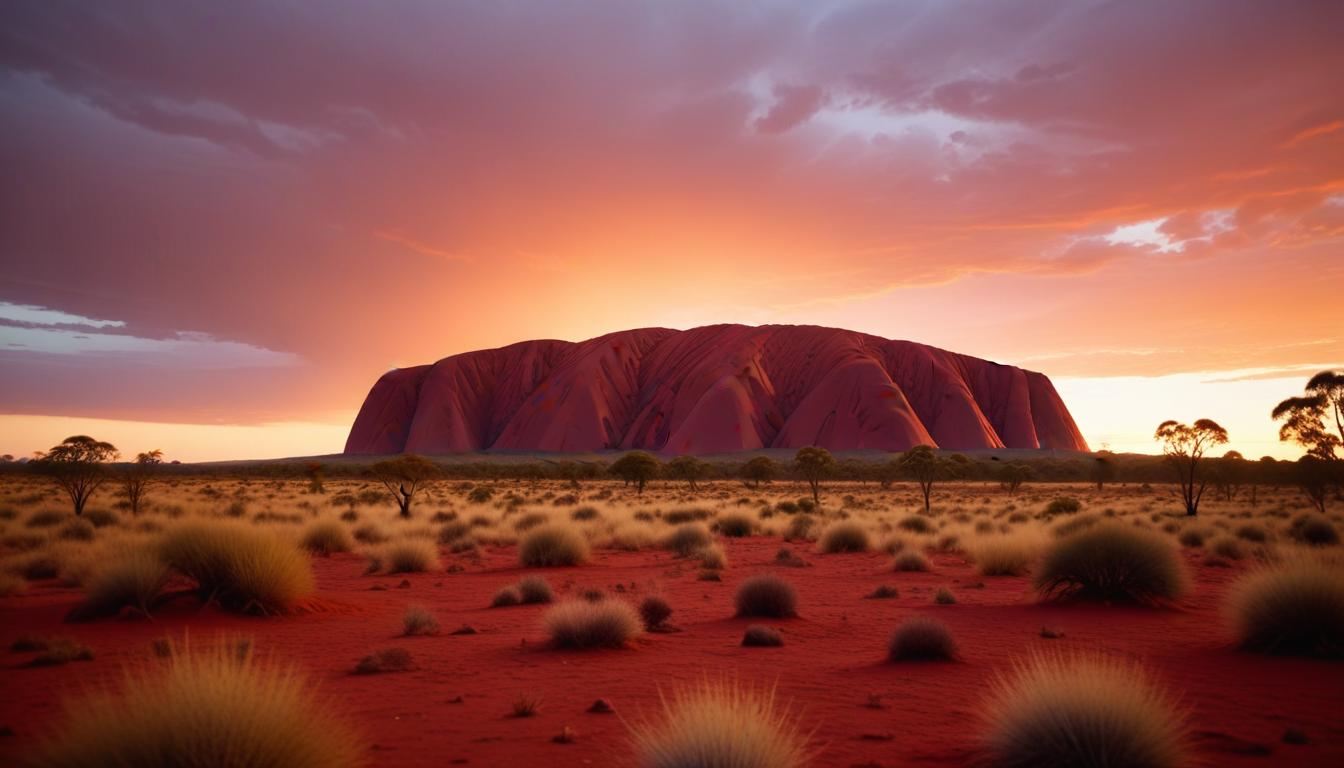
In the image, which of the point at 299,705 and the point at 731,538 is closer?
the point at 299,705

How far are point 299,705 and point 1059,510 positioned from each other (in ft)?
111

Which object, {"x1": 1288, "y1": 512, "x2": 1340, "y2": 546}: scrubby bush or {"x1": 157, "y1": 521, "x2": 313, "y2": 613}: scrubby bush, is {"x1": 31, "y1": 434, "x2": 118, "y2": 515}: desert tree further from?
{"x1": 1288, "y1": 512, "x2": 1340, "y2": 546}: scrubby bush

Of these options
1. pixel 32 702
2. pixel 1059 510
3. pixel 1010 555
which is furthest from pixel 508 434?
pixel 32 702

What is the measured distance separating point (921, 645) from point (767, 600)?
3.28 m

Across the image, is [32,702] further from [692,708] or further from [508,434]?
[508,434]

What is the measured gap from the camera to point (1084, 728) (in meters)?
4.85

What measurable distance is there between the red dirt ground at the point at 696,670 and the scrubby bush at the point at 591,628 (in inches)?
8.8

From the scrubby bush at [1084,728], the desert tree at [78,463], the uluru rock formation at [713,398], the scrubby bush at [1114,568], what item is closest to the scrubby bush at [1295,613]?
the scrubby bush at [1114,568]

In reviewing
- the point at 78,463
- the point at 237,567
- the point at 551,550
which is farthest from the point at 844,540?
the point at 78,463

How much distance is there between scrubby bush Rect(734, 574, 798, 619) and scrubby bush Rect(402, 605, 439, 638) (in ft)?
15.1

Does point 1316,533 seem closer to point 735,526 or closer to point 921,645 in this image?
point 735,526

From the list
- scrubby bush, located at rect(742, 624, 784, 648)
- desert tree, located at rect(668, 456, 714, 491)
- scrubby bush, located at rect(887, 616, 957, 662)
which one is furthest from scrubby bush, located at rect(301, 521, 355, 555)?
desert tree, located at rect(668, 456, 714, 491)

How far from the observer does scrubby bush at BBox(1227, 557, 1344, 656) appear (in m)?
8.96

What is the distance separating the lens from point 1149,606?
12484mm
